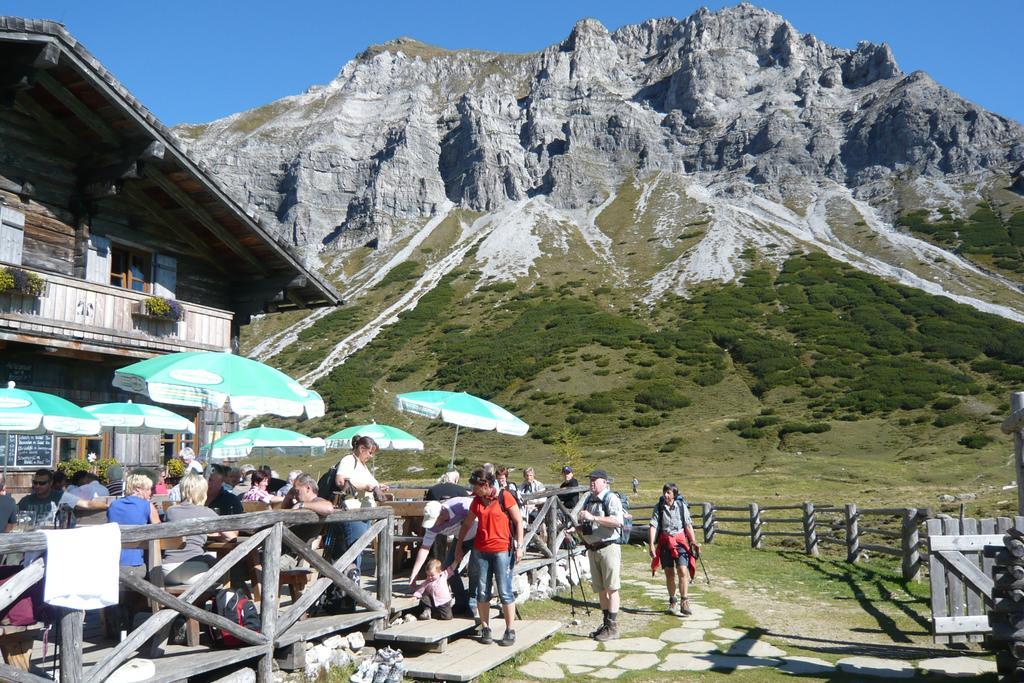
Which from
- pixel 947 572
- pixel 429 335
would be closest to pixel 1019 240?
pixel 429 335

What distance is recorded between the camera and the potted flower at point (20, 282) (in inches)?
462

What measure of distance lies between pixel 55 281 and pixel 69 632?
9.75 meters

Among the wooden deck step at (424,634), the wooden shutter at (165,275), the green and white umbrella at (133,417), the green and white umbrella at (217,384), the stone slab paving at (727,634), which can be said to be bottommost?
the stone slab paving at (727,634)

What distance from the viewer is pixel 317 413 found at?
969 centimetres

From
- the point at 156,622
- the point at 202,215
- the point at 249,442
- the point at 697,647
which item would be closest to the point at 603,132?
the point at 202,215

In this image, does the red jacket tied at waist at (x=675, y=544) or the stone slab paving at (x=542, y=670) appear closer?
the stone slab paving at (x=542, y=670)

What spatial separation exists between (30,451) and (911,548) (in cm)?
1484

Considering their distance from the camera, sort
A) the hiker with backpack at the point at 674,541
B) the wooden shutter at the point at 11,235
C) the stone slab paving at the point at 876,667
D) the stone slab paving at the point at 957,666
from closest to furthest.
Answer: the stone slab paving at the point at 957,666
the stone slab paving at the point at 876,667
the hiker with backpack at the point at 674,541
the wooden shutter at the point at 11,235

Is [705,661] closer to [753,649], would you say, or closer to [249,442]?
[753,649]

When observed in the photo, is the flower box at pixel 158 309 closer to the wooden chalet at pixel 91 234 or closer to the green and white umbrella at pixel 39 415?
the wooden chalet at pixel 91 234

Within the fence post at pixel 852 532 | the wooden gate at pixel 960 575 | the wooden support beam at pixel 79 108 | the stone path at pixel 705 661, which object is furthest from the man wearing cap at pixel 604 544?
the wooden support beam at pixel 79 108

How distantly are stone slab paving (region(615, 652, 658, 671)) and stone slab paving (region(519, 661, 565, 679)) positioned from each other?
2.11 feet

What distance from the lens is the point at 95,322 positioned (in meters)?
13.2

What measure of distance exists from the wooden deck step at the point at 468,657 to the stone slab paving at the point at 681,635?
1.40 m
